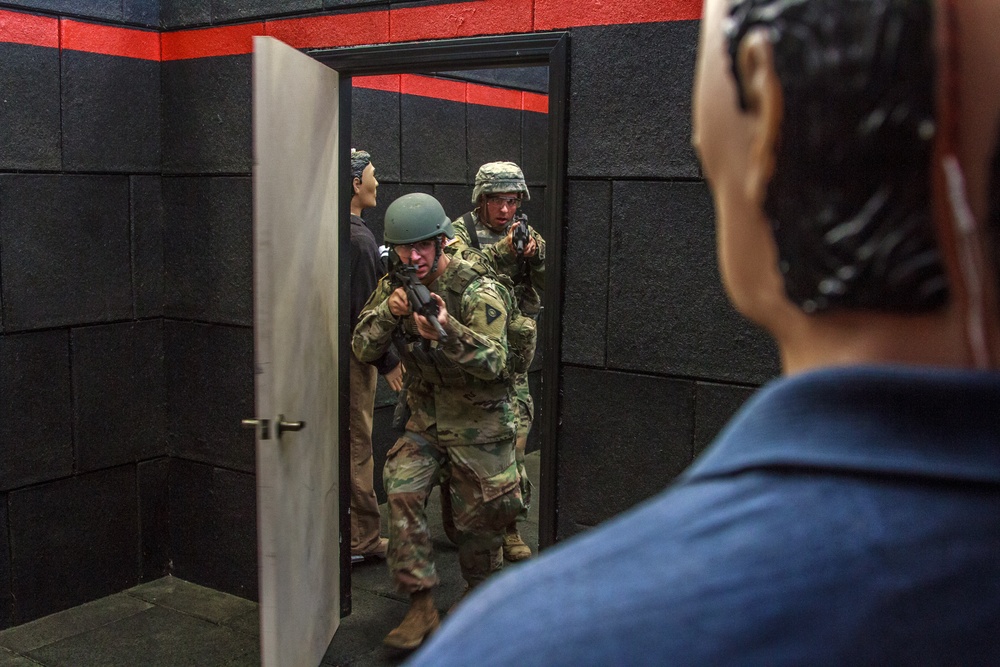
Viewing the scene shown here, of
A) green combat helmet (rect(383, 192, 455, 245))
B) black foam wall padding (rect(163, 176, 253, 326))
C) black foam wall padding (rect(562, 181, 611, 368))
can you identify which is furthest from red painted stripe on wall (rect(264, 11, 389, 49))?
black foam wall padding (rect(562, 181, 611, 368))

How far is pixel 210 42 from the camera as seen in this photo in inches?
156

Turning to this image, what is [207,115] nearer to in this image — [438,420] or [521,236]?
[438,420]

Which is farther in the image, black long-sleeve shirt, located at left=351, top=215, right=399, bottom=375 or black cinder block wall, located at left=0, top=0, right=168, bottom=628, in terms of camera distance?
black long-sleeve shirt, located at left=351, top=215, right=399, bottom=375

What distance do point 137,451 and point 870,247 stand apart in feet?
13.6

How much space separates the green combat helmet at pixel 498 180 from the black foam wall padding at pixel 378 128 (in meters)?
0.45

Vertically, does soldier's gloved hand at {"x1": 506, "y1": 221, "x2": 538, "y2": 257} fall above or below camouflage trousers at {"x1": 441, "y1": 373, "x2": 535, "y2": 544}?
above

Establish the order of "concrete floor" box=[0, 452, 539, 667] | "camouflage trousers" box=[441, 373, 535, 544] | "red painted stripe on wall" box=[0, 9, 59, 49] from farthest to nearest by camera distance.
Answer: "camouflage trousers" box=[441, 373, 535, 544] < "concrete floor" box=[0, 452, 539, 667] < "red painted stripe on wall" box=[0, 9, 59, 49]

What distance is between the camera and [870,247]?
1.70 feet

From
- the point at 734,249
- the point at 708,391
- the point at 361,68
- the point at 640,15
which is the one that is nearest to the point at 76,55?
the point at 361,68

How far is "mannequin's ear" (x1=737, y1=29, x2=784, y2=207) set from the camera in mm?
545

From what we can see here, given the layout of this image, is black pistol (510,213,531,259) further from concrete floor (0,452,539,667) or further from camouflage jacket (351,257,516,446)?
concrete floor (0,452,539,667)

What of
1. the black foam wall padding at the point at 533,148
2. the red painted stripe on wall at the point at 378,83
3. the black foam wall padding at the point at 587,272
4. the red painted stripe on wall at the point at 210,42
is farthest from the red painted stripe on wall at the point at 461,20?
the black foam wall padding at the point at 533,148

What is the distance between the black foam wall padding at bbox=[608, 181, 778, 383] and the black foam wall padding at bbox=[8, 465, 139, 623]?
2.28 m

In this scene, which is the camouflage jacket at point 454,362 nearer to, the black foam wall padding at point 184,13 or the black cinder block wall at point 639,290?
the black cinder block wall at point 639,290
